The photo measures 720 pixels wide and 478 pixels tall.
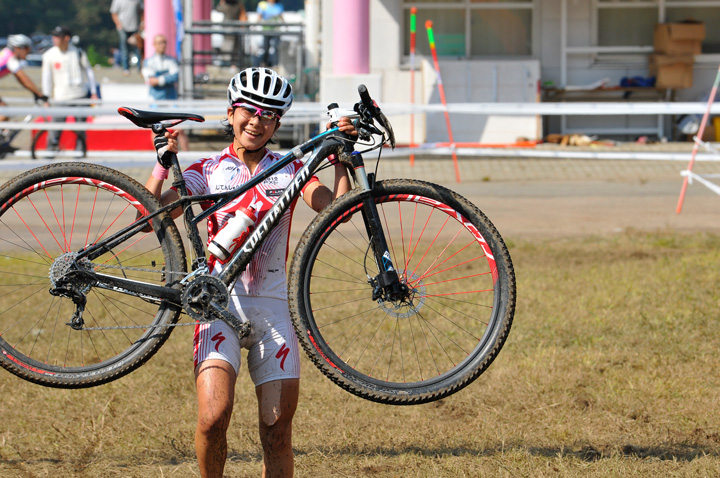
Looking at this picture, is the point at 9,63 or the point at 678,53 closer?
the point at 9,63

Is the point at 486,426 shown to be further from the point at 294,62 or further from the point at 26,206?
the point at 294,62

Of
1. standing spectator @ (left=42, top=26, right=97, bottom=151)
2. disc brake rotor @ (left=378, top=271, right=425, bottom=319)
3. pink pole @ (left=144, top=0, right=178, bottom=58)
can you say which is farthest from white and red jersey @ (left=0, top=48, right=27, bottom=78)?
disc brake rotor @ (left=378, top=271, right=425, bottom=319)

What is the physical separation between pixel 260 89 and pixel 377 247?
0.85 metres

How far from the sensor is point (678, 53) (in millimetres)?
18516

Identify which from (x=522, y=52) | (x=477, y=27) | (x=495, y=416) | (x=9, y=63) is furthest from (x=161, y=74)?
(x=495, y=416)

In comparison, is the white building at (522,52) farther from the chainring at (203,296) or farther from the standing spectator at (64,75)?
the chainring at (203,296)

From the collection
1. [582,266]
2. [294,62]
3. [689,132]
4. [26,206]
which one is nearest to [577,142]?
[689,132]

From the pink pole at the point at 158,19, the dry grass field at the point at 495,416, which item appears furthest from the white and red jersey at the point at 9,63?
the dry grass field at the point at 495,416

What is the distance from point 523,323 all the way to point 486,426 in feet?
6.72

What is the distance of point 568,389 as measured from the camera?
21.4 feet

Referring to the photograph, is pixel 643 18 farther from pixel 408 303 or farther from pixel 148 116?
pixel 148 116

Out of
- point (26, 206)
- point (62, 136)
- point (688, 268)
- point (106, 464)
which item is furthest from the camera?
point (62, 136)

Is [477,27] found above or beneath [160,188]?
above

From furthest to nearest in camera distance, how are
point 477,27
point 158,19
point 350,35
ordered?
point 158,19, point 477,27, point 350,35
